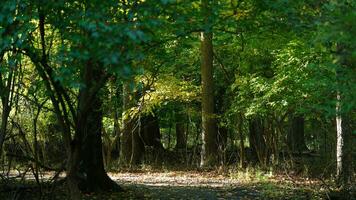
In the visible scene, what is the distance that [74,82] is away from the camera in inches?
202

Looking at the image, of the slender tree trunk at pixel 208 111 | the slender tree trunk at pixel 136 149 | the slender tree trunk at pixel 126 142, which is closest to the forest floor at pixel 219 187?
the slender tree trunk at pixel 208 111

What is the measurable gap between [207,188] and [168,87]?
515cm

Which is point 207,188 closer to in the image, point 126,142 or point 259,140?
point 259,140

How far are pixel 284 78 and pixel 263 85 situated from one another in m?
1.18

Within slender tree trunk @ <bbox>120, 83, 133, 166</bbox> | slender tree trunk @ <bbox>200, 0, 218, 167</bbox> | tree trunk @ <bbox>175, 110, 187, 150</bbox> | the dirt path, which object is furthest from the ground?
tree trunk @ <bbox>175, 110, 187, 150</bbox>

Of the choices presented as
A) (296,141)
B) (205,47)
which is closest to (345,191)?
(205,47)

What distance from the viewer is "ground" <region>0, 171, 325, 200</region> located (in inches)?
428

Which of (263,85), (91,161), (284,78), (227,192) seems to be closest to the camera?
(91,161)

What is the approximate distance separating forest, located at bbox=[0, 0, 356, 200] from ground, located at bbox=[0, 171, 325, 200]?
0.16 feet

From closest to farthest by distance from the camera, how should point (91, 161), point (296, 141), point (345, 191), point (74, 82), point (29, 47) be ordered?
point (74, 82), point (29, 47), point (345, 191), point (91, 161), point (296, 141)

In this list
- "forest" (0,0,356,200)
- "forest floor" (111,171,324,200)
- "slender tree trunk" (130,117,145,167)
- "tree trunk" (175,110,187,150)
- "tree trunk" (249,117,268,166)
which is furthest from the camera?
"tree trunk" (175,110,187,150)

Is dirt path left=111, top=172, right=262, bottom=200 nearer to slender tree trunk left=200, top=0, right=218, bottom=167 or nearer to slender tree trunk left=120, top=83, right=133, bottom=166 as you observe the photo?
slender tree trunk left=200, top=0, right=218, bottom=167

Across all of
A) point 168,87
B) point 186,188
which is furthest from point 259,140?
point 186,188

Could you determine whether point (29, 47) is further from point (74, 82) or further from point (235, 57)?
point (235, 57)
